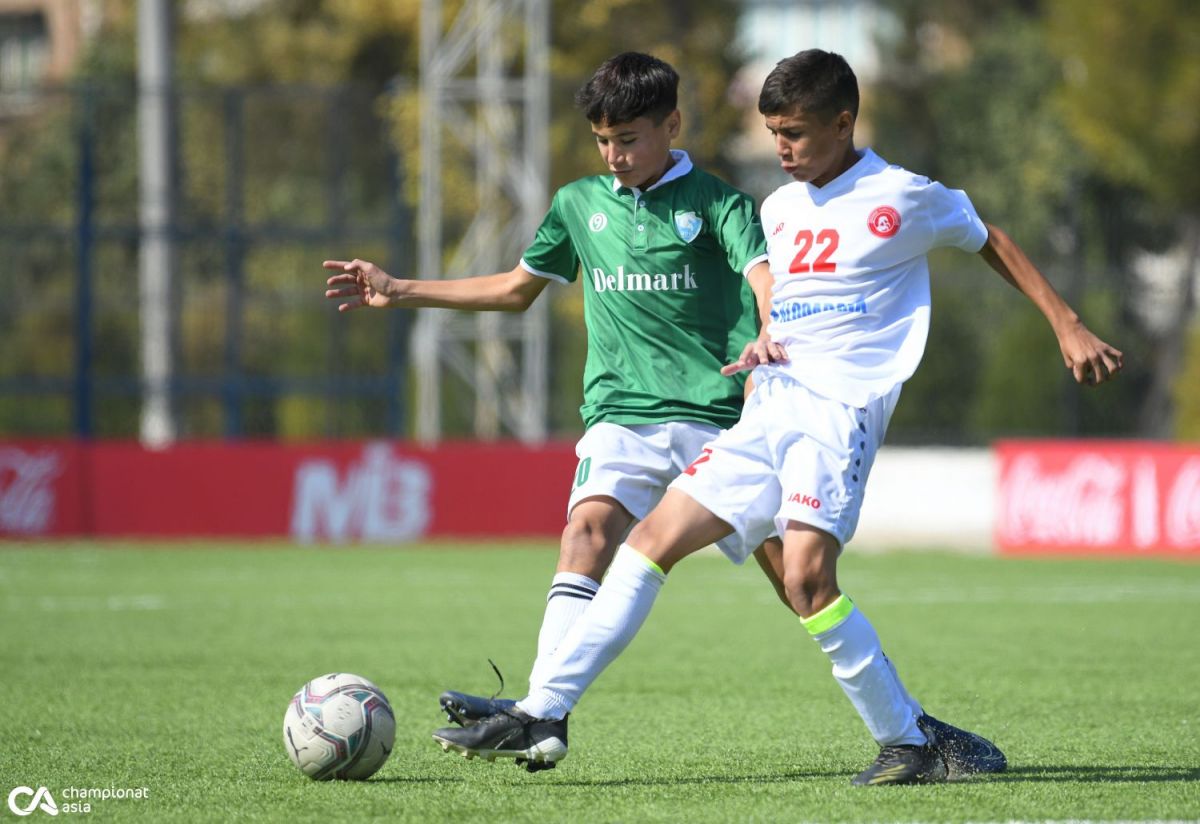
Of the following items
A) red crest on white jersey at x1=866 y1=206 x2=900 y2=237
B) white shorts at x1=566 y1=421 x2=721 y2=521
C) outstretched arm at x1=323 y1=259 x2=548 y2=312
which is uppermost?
red crest on white jersey at x1=866 y1=206 x2=900 y2=237

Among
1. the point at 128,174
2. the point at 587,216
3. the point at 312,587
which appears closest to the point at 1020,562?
the point at 312,587

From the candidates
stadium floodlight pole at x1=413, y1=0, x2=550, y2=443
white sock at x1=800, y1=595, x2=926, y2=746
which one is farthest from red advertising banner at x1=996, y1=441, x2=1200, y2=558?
white sock at x1=800, y1=595, x2=926, y2=746

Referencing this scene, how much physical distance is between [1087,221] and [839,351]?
19743mm

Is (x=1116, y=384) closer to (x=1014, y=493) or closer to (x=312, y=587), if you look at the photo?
(x=1014, y=493)

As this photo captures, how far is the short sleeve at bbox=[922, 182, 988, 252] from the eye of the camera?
5.38 metres

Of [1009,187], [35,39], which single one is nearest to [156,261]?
[1009,187]

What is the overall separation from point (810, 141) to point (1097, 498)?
12.2 metres

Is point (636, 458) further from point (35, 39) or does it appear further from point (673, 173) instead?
point (35, 39)

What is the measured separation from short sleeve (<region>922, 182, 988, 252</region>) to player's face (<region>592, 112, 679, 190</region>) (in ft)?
2.79

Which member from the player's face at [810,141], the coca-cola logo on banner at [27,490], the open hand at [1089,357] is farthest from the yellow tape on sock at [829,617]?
the coca-cola logo on banner at [27,490]

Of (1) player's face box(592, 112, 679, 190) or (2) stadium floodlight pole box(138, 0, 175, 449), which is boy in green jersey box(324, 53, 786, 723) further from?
(2) stadium floodlight pole box(138, 0, 175, 449)

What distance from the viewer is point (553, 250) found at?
236 inches

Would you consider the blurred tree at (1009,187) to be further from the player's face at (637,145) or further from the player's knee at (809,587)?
the player's knee at (809,587)

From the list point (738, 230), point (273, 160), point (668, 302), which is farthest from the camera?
point (273, 160)
